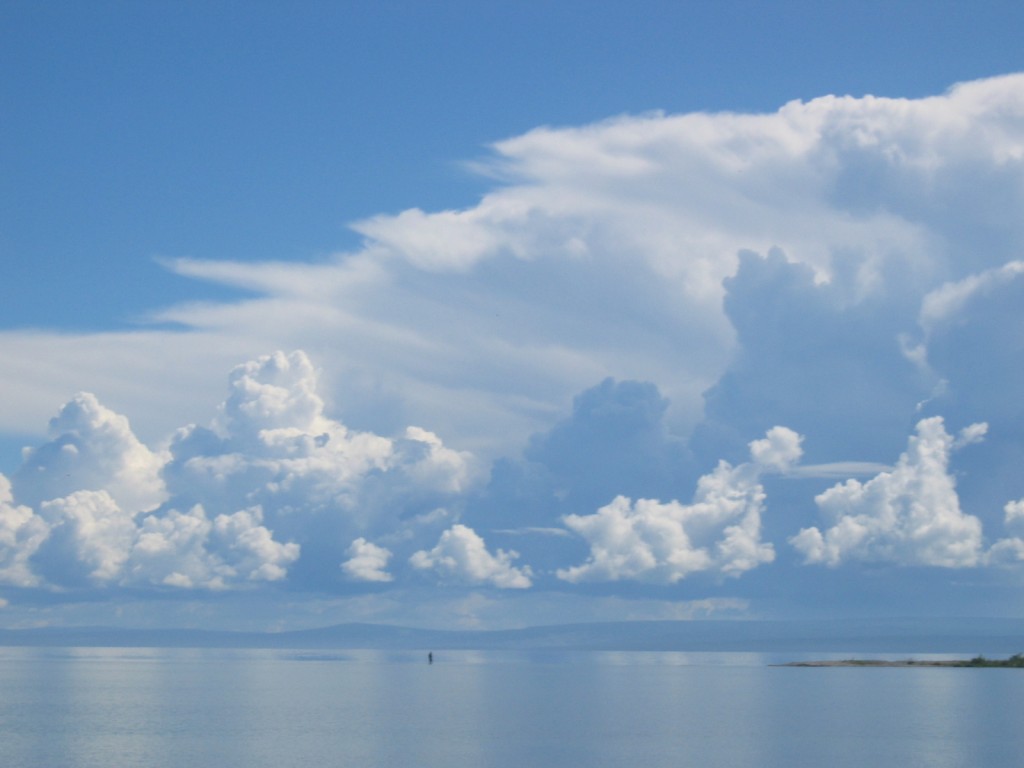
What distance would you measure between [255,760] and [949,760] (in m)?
57.2

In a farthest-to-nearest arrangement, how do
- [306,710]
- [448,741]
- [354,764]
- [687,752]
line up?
[306,710] → [448,741] → [687,752] → [354,764]

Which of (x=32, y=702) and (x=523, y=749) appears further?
(x=32, y=702)

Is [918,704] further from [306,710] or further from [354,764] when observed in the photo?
[354,764]

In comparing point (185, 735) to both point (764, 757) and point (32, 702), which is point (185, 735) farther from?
point (32, 702)

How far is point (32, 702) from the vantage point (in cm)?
17975

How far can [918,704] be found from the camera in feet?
561

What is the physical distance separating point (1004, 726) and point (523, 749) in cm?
5832

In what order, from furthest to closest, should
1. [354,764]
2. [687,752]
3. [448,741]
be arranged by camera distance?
1. [448,741]
2. [687,752]
3. [354,764]

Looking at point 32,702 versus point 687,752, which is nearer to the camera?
point 687,752

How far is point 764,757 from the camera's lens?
10319cm

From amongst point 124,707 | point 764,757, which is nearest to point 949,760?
point 764,757

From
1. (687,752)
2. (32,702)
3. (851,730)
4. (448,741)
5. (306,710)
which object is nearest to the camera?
(687,752)

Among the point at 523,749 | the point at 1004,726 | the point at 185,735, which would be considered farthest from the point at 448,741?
the point at 1004,726

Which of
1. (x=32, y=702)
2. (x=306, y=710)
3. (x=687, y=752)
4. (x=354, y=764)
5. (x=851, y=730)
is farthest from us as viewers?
(x=32, y=702)
